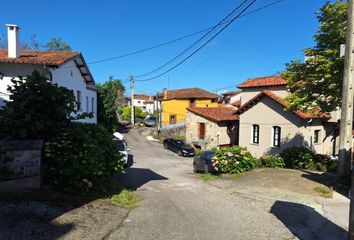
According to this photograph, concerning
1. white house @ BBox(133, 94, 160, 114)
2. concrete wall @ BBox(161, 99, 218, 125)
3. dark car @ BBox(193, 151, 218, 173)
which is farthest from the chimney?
white house @ BBox(133, 94, 160, 114)

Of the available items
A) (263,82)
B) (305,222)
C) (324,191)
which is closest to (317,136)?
(263,82)

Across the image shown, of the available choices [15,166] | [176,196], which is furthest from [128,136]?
[15,166]

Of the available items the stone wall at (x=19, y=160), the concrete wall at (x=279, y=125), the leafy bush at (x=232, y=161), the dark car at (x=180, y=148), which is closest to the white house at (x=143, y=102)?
the dark car at (x=180, y=148)

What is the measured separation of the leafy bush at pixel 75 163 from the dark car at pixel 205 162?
8894 millimetres

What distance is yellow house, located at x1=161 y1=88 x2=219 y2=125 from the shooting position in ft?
173

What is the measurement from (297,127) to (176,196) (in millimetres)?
15284

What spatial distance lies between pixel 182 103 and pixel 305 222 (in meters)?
45.9

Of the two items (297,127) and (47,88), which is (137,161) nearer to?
(297,127)

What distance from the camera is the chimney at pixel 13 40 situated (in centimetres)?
1669

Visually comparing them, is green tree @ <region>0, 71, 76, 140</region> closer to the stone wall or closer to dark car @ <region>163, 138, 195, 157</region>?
the stone wall

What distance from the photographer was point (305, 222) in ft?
24.2

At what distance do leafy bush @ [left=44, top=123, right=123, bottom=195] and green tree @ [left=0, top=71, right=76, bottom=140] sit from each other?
41cm

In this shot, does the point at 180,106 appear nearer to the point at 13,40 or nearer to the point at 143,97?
the point at 13,40

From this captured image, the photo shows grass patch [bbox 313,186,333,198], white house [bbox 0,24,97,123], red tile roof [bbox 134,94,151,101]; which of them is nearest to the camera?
grass patch [bbox 313,186,333,198]
